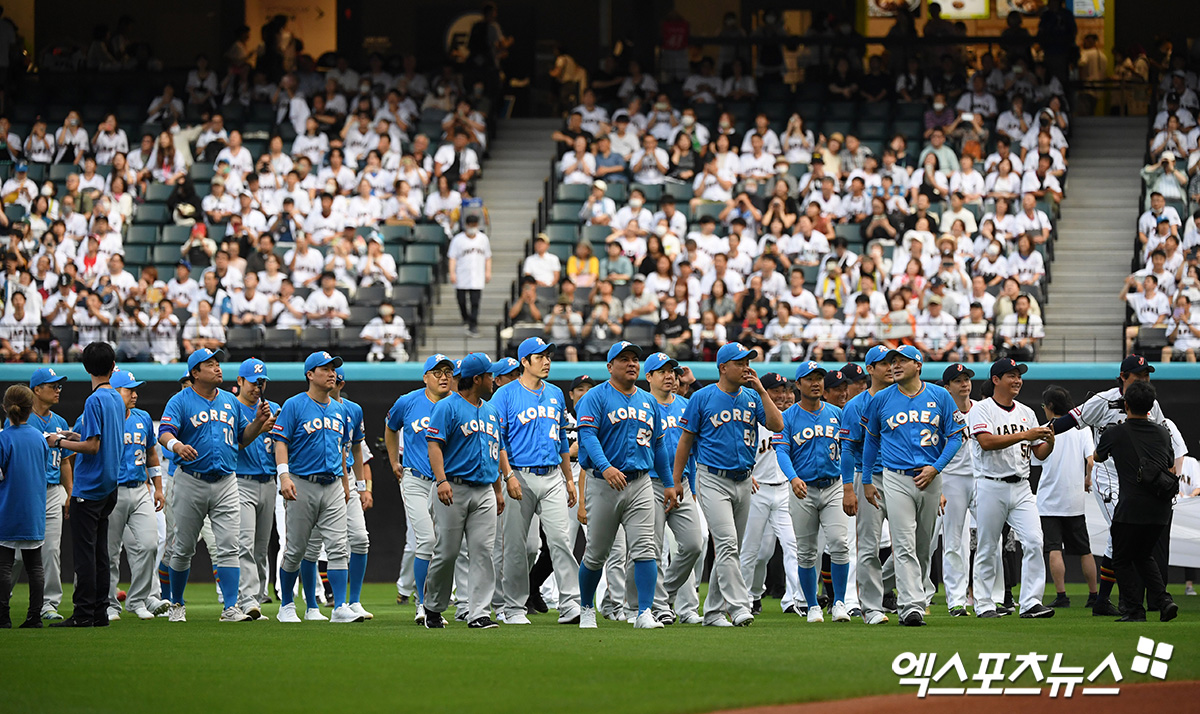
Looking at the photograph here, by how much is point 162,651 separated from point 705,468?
4.20 m

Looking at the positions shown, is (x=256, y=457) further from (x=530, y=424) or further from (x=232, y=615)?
(x=530, y=424)

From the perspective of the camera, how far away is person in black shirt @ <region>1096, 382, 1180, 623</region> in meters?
10.9

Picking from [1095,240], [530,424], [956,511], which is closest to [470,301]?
[530,424]

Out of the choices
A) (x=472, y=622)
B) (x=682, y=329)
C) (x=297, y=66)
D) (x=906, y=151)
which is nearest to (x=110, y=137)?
(x=297, y=66)

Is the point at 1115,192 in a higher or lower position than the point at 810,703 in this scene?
higher

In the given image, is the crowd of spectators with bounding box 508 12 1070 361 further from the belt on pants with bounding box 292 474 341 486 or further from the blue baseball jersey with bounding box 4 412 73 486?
the blue baseball jersey with bounding box 4 412 73 486

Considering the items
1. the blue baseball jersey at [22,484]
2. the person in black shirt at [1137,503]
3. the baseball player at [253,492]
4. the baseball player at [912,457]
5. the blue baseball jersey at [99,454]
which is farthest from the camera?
the baseball player at [253,492]

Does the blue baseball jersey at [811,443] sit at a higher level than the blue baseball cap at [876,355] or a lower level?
lower

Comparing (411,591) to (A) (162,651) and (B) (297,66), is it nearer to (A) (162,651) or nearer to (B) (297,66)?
(A) (162,651)

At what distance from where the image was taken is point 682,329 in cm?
1822

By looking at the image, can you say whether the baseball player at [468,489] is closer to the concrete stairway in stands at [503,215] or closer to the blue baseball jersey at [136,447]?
the blue baseball jersey at [136,447]

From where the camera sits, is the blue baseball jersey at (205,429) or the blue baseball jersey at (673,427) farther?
the blue baseball jersey at (205,429)

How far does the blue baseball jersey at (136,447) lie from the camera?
490 inches

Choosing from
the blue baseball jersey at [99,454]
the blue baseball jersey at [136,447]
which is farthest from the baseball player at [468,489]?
the blue baseball jersey at [136,447]
